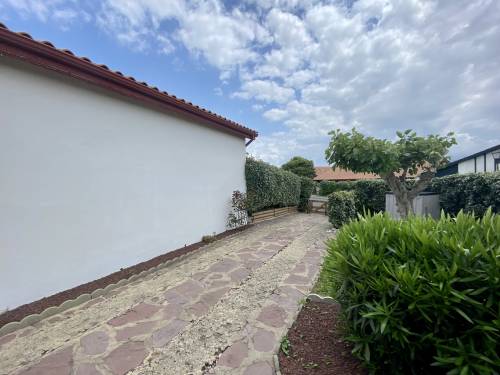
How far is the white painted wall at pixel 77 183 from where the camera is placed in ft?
11.0

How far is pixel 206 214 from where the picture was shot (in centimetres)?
733

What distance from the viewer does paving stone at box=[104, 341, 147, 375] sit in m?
2.32

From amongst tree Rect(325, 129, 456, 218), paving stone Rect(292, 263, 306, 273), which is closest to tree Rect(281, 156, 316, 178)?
tree Rect(325, 129, 456, 218)

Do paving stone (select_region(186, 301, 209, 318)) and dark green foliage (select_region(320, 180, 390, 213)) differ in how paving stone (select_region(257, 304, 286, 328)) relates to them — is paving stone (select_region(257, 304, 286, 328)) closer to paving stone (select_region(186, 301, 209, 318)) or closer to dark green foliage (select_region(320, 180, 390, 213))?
paving stone (select_region(186, 301, 209, 318))

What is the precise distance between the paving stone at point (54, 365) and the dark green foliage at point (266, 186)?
21.9ft

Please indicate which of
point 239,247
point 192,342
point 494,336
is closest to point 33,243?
point 192,342

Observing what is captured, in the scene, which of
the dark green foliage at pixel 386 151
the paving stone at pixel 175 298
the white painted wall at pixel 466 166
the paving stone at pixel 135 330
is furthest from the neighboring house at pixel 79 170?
the white painted wall at pixel 466 166

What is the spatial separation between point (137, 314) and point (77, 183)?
2.42 m

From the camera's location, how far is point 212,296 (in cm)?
378

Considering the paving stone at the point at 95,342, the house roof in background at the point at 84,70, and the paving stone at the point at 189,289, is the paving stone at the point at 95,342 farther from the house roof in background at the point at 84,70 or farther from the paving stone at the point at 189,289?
the house roof in background at the point at 84,70

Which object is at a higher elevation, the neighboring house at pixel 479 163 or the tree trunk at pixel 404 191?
the neighboring house at pixel 479 163

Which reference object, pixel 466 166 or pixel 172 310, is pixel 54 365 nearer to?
pixel 172 310

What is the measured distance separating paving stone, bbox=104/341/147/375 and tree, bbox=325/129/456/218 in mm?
5110

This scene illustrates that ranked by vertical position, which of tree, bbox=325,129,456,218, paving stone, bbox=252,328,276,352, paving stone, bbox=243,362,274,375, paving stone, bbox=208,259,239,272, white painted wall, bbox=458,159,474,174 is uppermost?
white painted wall, bbox=458,159,474,174
